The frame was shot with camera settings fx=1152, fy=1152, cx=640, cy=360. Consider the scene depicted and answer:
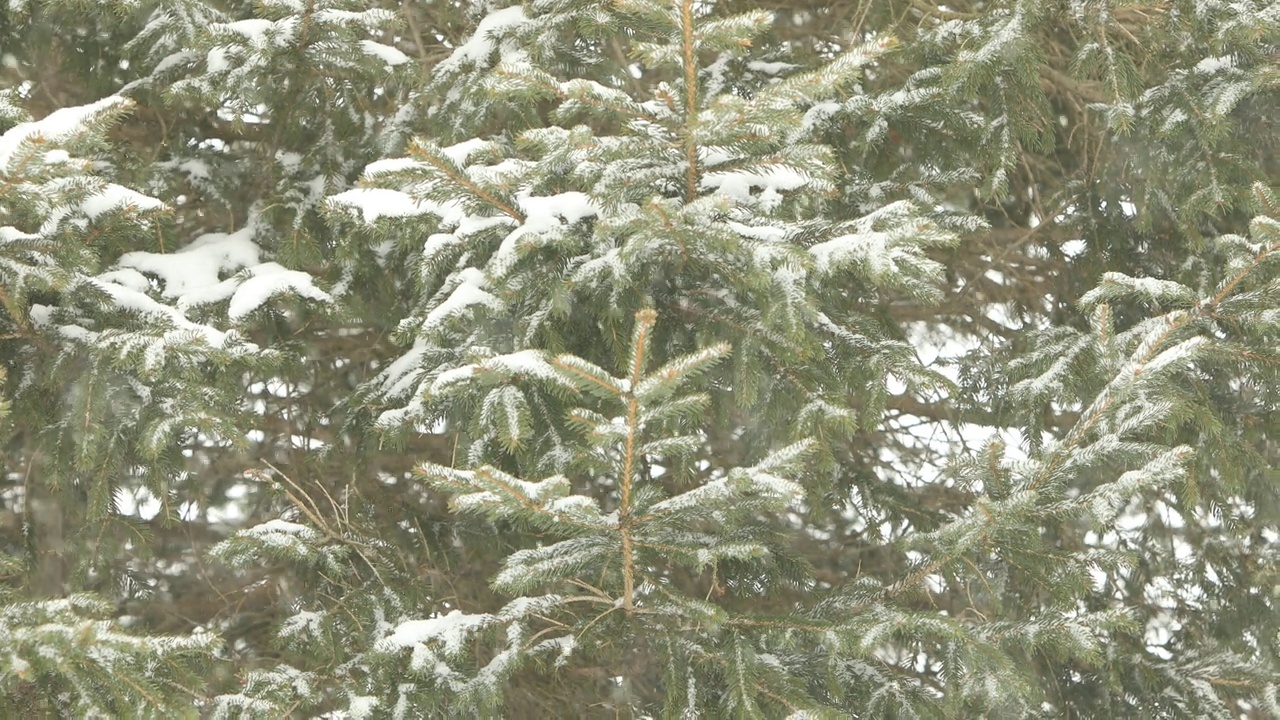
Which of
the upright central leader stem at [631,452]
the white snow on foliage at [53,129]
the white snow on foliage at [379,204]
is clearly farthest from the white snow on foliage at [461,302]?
the white snow on foliage at [53,129]

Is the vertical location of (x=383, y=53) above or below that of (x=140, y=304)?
above

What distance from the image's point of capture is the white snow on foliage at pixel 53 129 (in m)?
3.03

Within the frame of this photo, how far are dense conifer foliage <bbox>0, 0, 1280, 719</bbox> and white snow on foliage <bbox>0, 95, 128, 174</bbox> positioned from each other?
0.8 inches

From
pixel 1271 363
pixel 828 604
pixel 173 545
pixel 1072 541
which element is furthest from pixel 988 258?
pixel 173 545

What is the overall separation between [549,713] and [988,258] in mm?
2912

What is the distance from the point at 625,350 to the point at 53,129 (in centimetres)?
170

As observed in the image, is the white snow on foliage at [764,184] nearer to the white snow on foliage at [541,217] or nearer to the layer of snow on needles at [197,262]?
the white snow on foliage at [541,217]

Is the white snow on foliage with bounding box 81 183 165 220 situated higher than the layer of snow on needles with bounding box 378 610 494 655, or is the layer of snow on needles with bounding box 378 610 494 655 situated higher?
the white snow on foliage with bounding box 81 183 165 220

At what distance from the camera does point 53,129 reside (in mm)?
3201

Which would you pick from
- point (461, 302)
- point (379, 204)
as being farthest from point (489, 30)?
point (461, 302)

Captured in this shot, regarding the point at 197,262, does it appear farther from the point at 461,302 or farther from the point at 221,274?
the point at 461,302

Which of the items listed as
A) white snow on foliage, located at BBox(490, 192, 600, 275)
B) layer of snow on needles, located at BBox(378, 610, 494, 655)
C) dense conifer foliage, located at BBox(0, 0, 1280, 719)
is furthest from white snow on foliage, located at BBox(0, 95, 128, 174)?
layer of snow on needles, located at BBox(378, 610, 494, 655)

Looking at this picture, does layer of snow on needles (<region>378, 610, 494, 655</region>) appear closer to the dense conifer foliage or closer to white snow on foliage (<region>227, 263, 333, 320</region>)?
the dense conifer foliage

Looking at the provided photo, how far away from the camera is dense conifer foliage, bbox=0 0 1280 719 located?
2900mm
